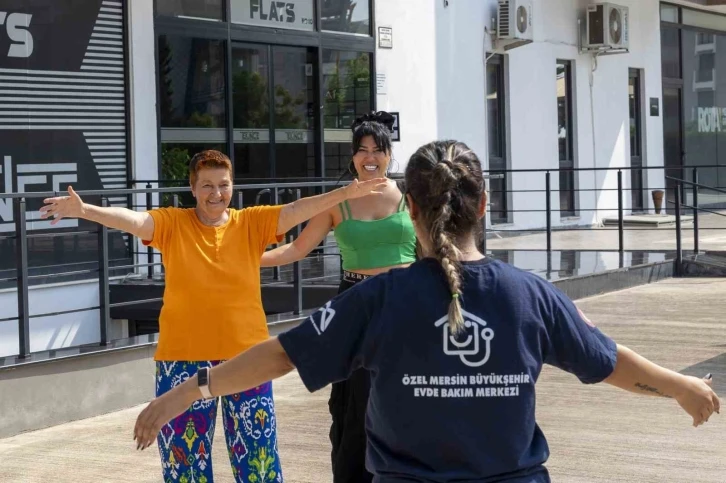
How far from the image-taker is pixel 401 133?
1560 cm

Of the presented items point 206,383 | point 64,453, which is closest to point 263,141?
point 64,453

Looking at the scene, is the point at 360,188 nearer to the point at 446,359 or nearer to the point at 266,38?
the point at 446,359

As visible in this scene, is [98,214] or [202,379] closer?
[202,379]

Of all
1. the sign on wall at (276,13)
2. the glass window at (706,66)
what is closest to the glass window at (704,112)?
the glass window at (706,66)

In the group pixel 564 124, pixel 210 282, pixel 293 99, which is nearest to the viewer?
pixel 210 282

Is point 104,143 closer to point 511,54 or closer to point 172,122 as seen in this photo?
point 172,122

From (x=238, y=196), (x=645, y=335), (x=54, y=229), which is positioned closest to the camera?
(x=238, y=196)

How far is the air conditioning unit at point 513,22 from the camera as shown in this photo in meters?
17.3

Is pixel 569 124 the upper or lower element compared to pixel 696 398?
upper

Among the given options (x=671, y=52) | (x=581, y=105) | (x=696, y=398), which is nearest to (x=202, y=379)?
(x=696, y=398)

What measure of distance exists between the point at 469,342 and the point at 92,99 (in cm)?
939

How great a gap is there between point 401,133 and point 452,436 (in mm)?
13246

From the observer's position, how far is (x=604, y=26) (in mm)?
19406

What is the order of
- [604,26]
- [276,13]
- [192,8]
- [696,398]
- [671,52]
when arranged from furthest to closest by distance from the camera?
1. [671,52]
2. [604,26]
3. [276,13]
4. [192,8]
5. [696,398]
